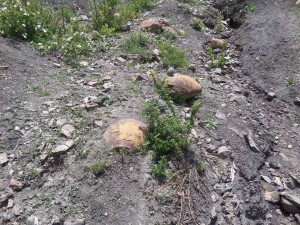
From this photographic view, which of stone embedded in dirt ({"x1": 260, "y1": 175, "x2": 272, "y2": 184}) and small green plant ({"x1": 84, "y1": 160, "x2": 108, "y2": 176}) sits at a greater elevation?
small green plant ({"x1": 84, "y1": 160, "x2": 108, "y2": 176})

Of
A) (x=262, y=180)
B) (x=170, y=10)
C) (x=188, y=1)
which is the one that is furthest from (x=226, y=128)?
(x=188, y=1)

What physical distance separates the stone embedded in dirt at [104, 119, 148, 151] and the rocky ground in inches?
3.2

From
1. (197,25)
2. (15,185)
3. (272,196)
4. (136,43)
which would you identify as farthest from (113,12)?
(272,196)

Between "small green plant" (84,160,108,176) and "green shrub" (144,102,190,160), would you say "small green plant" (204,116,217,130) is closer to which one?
"green shrub" (144,102,190,160)

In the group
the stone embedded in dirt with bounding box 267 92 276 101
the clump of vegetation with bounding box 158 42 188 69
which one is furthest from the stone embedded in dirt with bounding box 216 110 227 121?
the clump of vegetation with bounding box 158 42 188 69

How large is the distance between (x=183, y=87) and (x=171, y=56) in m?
1.08

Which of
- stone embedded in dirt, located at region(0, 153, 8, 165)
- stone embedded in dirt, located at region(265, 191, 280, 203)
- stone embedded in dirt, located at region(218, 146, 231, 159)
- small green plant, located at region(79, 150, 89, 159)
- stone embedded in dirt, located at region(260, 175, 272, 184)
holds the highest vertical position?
small green plant, located at region(79, 150, 89, 159)

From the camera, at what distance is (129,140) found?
375cm

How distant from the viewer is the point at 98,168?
352 centimetres

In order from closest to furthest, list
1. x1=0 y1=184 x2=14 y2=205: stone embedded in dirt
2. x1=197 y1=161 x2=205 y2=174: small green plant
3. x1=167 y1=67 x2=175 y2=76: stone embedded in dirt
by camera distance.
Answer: x1=0 y1=184 x2=14 y2=205: stone embedded in dirt
x1=197 y1=161 x2=205 y2=174: small green plant
x1=167 y1=67 x2=175 y2=76: stone embedded in dirt

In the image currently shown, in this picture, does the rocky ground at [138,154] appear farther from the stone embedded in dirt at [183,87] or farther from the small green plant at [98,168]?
the stone embedded in dirt at [183,87]

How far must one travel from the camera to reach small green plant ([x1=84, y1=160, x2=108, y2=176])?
11.6 feet

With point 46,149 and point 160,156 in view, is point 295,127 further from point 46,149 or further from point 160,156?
point 46,149

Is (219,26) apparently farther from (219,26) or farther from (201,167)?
(201,167)
